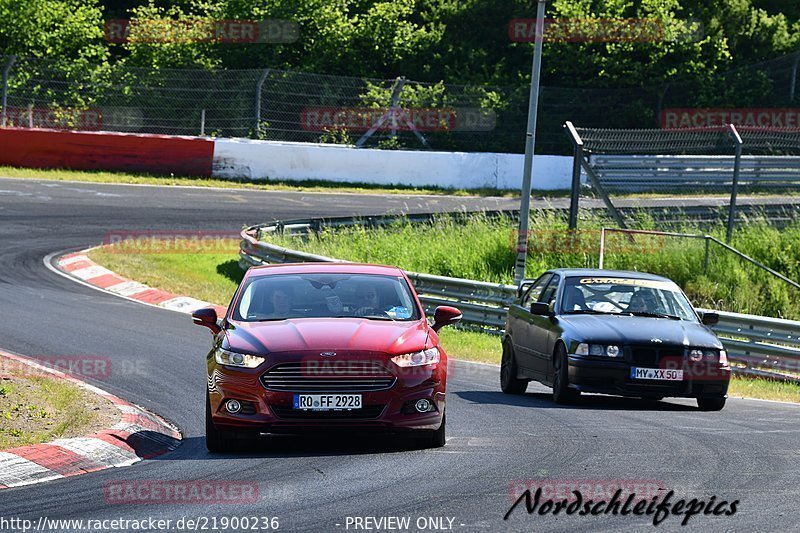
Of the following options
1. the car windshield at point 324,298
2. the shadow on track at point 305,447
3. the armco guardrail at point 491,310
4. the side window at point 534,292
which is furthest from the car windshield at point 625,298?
the shadow on track at point 305,447

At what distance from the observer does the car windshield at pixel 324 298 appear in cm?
1039

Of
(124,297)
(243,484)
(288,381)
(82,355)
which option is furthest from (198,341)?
(243,484)

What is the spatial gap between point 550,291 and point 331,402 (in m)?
5.80

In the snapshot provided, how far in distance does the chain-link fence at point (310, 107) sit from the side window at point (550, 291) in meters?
22.2

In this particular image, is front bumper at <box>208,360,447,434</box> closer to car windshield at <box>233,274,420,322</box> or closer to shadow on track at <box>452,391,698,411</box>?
car windshield at <box>233,274,420,322</box>

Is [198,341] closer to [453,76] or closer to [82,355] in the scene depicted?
[82,355]

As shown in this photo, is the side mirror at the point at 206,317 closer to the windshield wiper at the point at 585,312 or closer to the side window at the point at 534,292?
the windshield wiper at the point at 585,312

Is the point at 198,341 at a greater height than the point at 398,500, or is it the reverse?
the point at 398,500

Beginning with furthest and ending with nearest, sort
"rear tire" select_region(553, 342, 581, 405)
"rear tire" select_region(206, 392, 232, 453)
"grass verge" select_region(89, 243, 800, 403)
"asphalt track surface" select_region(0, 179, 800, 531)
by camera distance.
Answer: "grass verge" select_region(89, 243, 800, 403), "rear tire" select_region(553, 342, 581, 405), "rear tire" select_region(206, 392, 232, 453), "asphalt track surface" select_region(0, 179, 800, 531)

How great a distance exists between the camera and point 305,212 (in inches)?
1209

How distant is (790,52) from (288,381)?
4089cm

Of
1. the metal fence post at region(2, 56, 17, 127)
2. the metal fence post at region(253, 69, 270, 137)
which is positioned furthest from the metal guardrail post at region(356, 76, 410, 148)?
the metal fence post at region(2, 56, 17, 127)

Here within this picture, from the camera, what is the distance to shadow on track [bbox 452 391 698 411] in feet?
43.1

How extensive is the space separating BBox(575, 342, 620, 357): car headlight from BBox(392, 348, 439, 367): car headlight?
3408 mm
